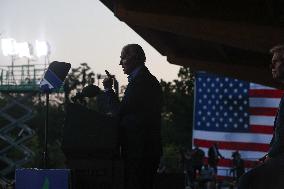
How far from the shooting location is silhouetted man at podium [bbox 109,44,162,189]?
5832 mm

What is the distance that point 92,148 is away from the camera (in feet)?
18.9

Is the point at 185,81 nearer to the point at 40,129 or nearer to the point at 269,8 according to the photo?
the point at 40,129

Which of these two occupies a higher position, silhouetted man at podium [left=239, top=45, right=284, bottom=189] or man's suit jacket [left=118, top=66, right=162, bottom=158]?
man's suit jacket [left=118, top=66, right=162, bottom=158]

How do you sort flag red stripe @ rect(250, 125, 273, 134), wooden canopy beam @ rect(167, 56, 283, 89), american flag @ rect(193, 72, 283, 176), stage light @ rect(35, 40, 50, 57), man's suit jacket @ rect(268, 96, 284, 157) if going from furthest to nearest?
stage light @ rect(35, 40, 50, 57) < american flag @ rect(193, 72, 283, 176) < flag red stripe @ rect(250, 125, 273, 134) < wooden canopy beam @ rect(167, 56, 283, 89) < man's suit jacket @ rect(268, 96, 284, 157)

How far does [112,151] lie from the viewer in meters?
5.77

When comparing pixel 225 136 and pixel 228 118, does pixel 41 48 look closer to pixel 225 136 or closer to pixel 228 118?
pixel 228 118

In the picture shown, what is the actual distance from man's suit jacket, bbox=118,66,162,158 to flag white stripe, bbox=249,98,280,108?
2662 centimetres

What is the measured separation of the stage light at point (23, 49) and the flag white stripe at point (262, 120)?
30.8 metres

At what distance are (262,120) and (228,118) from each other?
9.54 feet

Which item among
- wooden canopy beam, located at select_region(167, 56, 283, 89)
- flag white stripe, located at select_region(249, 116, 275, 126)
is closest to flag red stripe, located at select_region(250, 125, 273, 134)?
flag white stripe, located at select_region(249, 116, 275, 126)

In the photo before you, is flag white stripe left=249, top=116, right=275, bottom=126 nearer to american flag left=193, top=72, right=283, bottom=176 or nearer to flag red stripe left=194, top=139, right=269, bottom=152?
american flag left=193, top=72, right=283, bottom=176

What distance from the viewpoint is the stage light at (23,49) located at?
60.6m

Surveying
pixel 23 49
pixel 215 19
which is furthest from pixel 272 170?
pixel 23 49

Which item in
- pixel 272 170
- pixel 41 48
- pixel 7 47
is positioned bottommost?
pixel 272 170
